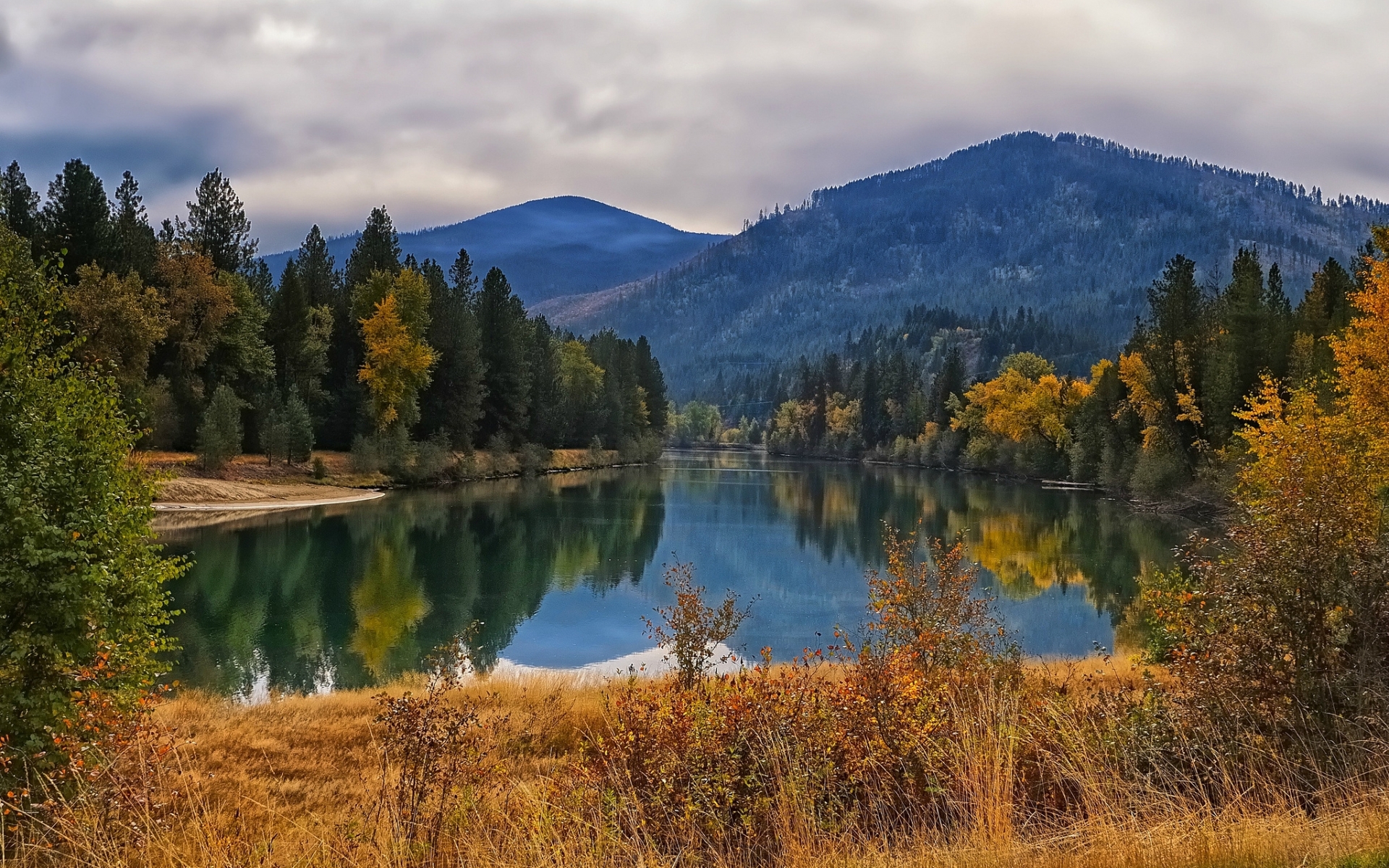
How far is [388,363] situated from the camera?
67875 mm

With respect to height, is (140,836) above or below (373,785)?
above

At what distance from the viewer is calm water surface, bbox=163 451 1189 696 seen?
25.3 m

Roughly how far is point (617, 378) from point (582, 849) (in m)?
111

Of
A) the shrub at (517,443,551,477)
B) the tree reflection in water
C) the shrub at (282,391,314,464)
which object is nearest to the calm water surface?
the tree reflection in water

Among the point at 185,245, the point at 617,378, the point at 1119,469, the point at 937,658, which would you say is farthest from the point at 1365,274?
the point at 617,378

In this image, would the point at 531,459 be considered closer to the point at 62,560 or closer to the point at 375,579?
the point at 375,579

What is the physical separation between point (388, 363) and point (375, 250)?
17.4 m

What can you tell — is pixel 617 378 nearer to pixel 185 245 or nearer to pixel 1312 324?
pixel 185 245

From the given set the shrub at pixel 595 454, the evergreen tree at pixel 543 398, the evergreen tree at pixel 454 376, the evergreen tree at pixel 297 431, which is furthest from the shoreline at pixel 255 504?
the shrub at pixel 595 454

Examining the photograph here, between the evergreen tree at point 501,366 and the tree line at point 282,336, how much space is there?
0.16 metres

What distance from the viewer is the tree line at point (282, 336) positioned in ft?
172

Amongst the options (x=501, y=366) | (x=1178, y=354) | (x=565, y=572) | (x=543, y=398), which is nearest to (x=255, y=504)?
(x=565, y=572)

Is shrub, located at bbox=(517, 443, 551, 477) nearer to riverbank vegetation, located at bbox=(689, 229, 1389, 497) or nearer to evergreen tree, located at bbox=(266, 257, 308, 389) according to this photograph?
evergreen tree, located at bbox=(266, 257, 308, 389)

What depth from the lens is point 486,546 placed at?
43.9 meters
